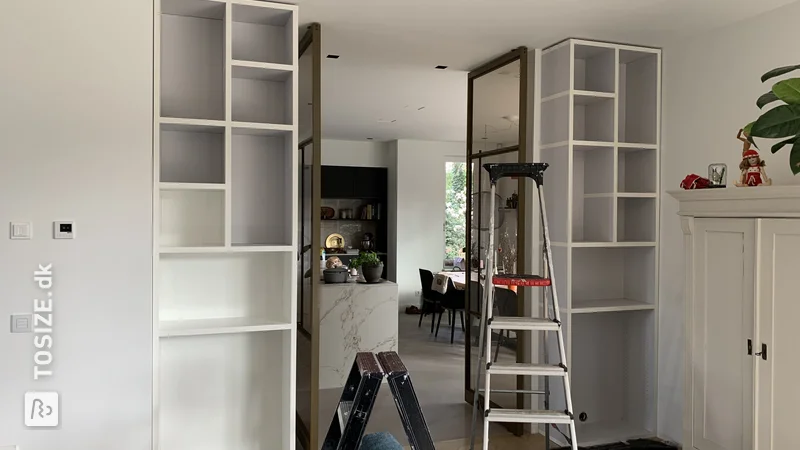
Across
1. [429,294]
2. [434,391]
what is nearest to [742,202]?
[434,391]

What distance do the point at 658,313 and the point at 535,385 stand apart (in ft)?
3.17

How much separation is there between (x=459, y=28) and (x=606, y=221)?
159cm

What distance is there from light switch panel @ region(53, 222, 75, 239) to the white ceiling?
1.62m

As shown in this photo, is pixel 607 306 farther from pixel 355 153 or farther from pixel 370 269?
pixel 355 153

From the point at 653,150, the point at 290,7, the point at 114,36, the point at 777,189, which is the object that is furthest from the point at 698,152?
the point at 114,36

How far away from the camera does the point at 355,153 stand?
9.56m

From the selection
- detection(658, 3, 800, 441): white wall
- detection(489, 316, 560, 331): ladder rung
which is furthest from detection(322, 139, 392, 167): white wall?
detection(489, 316, 560, 331): ladder rung

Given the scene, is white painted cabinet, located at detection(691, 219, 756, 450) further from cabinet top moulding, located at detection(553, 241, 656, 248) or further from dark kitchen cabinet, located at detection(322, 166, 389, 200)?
dark kitchen cabinet, located at detection(322, 166, 389, 200)

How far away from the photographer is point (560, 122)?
3828mm

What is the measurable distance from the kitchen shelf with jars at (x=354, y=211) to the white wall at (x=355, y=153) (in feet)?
0.50

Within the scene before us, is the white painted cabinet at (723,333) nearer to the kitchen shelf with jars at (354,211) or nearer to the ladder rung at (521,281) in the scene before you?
the ladder rung at (521,281)

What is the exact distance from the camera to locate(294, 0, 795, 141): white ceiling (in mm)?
3145

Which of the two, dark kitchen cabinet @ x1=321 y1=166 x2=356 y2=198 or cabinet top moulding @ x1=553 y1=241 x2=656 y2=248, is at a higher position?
dark kitchen cabinet @ x1=321 y1=166 x2=356 y2=198

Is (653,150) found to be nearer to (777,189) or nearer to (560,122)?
(560,122)
